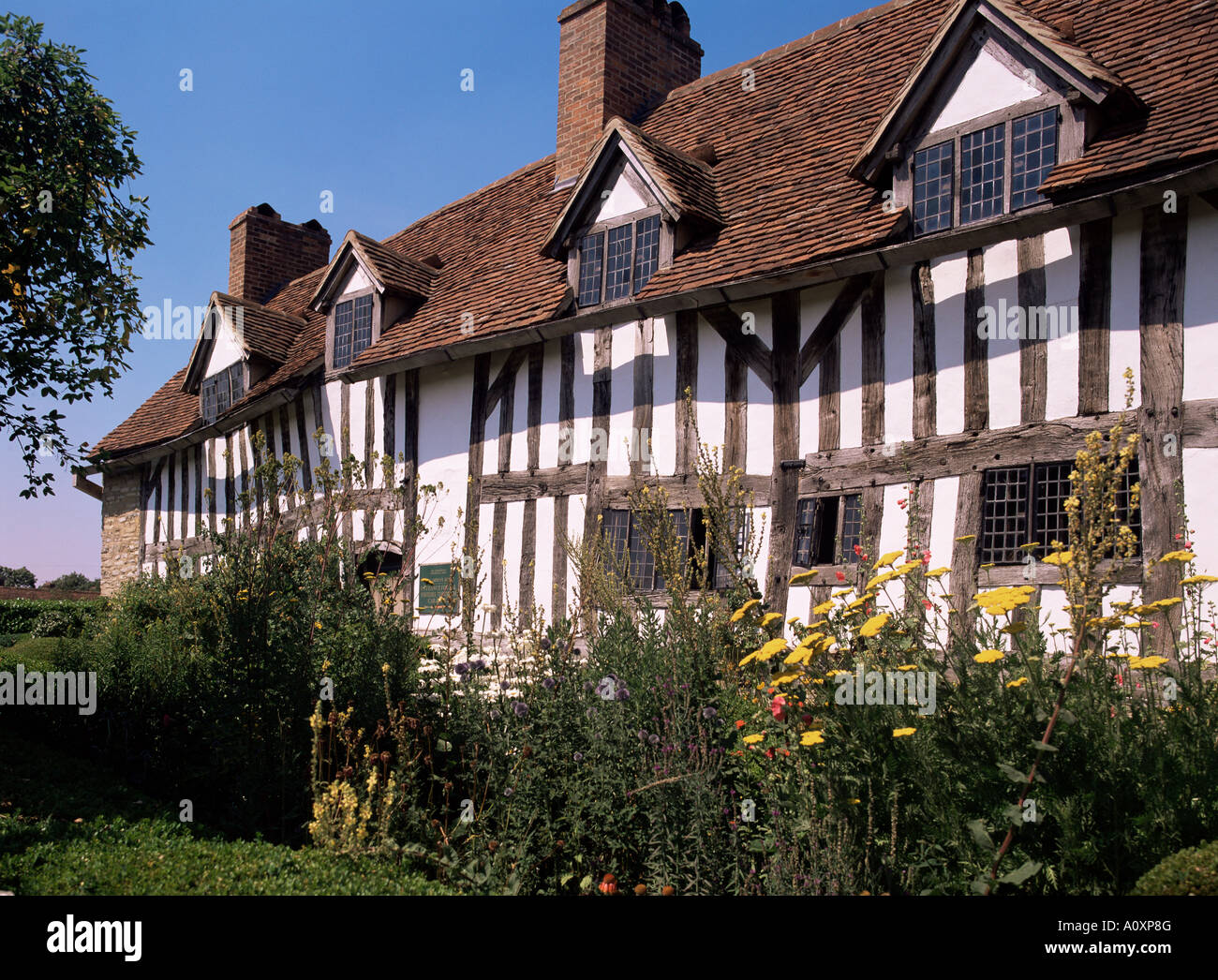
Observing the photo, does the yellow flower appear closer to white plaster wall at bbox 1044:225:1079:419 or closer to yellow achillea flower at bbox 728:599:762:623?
yellow achillea flower at bbox 728:599:762:623

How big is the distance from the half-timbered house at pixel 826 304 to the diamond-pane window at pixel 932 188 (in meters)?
0.02

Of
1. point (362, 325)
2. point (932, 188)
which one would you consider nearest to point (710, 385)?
point (932, 188)

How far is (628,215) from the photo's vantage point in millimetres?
11164

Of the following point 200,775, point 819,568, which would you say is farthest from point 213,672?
point 819,568

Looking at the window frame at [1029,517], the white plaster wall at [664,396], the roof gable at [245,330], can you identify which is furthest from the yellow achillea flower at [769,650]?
the roof gable at [245,330]

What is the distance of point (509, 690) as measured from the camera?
6703 mm

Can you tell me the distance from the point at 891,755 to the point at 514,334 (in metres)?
8.08

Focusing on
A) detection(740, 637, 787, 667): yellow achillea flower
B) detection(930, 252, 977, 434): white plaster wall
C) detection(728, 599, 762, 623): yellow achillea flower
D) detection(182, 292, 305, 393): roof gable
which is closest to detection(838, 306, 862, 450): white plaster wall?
detection(930, 252, 977, 434): white plaster wall

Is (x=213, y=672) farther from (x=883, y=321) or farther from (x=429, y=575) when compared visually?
(x=429, y=575)

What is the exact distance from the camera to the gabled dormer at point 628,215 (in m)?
10.7

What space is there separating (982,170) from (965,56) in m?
1.03

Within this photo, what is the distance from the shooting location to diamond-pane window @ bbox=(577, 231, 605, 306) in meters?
11.4

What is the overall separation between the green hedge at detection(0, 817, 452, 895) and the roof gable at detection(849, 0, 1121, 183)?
7288 millimetres

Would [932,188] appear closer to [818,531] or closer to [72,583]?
[818,531]
